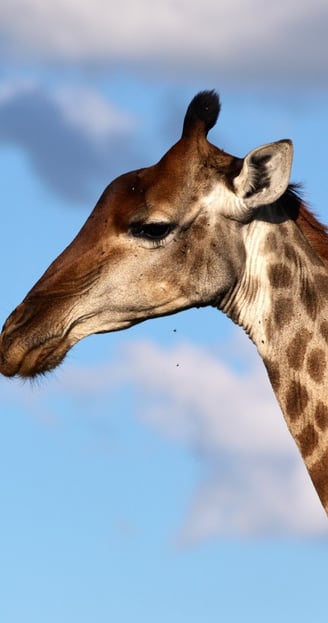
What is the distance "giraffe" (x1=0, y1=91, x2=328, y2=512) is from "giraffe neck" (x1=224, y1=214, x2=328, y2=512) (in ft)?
0.04

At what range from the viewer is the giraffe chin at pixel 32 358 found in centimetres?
1571

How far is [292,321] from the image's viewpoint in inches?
613

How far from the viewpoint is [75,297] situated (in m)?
15.6

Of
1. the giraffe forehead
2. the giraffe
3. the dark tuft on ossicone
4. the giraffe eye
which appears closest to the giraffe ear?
the giraffe

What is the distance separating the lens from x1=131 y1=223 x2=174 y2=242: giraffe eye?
15.6 meters

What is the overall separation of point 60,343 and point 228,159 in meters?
2.76

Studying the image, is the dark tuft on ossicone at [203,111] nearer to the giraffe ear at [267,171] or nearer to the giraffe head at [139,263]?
the giraffe head at [139,263]

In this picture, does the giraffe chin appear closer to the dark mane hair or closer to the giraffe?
the giraffe

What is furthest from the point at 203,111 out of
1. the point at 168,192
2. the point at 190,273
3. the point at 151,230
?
the point at 190,273

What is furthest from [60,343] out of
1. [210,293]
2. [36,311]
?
[210,293]

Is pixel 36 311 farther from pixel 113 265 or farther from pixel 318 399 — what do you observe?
pixel 318 399

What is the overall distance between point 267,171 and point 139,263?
1679mm

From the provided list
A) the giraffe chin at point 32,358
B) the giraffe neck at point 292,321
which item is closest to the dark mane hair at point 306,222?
the giraffe neck at point 292,321

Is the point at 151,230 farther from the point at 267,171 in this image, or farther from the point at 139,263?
the point at 267,171
